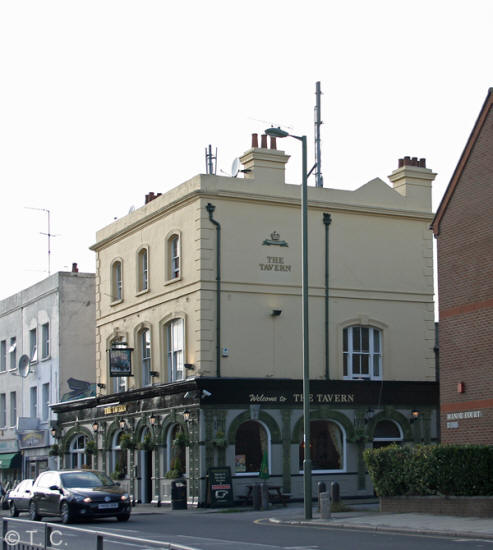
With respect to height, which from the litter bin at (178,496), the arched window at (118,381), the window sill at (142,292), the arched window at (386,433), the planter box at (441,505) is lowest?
the litter bin at (178,496)

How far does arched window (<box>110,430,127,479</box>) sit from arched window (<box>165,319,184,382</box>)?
4.89 metres

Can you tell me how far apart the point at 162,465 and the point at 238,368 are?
4.86 m

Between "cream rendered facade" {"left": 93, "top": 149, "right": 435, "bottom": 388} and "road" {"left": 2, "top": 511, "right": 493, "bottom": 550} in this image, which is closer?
"road" {"left": 2, "top": 511, "right": 493, "bottom": 550}

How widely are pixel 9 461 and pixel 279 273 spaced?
2131 centimetres

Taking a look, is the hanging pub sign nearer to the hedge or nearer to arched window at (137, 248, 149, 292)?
arched window at (137, 248, 149, 292)

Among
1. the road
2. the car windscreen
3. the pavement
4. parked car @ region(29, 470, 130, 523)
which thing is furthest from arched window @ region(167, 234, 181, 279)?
the car windscreen

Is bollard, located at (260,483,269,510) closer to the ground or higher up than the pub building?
closer to the ground

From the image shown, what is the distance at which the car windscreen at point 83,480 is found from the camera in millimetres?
27391

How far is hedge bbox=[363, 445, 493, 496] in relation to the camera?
2433 centimetres

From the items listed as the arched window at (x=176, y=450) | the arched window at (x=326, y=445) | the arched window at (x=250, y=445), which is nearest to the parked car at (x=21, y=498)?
the arched window at (x=176, y=450)

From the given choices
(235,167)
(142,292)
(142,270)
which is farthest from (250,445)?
(235,167)

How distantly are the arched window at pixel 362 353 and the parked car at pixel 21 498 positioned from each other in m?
12.8

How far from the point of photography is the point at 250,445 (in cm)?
3512

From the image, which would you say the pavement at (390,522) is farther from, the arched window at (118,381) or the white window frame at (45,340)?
the white window frame at (45,340)
